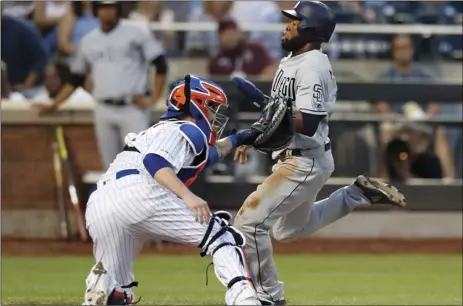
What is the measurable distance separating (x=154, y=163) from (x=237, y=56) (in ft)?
25.8

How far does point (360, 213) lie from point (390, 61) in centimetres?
241

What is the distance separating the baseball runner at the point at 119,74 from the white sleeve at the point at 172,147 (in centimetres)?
596

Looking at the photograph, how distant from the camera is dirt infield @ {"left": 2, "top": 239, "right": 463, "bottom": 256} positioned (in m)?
11.5

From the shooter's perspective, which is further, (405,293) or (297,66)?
(405,293)

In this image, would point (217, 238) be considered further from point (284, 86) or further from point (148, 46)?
point (148, 46)

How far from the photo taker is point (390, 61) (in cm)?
1381

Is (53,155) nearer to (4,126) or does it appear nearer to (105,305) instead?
(4,126)

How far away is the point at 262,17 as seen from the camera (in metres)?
13.8

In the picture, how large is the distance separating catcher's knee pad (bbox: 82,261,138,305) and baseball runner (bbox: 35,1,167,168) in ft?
18.8

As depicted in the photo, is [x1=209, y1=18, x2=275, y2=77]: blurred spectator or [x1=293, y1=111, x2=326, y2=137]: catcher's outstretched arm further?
[x1=209, y1=18, x2=275, y2=77]: blurred spectator

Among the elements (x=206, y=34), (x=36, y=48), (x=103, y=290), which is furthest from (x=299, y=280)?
(x=36, y=48)

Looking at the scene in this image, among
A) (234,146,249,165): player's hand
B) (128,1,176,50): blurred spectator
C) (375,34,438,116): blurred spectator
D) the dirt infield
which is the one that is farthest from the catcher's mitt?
(128,1,176,50): blurred spectator

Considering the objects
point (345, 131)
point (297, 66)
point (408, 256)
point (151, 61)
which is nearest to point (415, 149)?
point (345, 131)

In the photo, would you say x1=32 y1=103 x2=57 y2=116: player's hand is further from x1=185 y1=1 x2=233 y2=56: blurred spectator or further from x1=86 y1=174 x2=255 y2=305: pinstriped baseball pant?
x1=86 y1=174 x2=255 y2=305: pinstriped baseball pant
